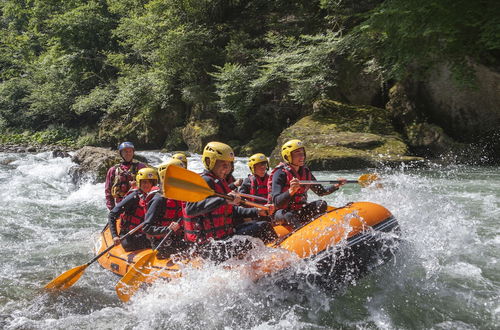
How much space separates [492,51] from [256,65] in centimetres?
738

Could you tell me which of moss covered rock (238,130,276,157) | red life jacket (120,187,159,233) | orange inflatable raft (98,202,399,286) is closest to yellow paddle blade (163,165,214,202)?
orange inflatable raft (98,202,399,286)

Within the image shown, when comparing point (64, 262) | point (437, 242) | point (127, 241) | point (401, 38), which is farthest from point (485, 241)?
point (401, 38)

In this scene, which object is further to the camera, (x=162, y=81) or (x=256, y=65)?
(x=162, y=81)

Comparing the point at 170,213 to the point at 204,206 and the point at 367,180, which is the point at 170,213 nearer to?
the point at 204,206

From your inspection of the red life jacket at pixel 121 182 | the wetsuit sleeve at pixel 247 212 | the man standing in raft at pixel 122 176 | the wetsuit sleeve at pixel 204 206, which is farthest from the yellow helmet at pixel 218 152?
the red life jacket at pixel 121 182

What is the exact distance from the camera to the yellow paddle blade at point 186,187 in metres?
3.40

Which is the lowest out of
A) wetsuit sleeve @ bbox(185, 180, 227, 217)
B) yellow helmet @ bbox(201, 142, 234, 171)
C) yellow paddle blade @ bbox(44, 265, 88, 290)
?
yellow paddle blade @ bbox(44, 265, 88, 290)

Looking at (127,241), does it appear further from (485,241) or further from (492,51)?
(492,51)

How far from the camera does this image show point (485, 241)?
191 inches

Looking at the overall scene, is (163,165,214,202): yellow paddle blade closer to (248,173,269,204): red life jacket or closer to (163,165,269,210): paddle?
(163,165,269,210): paddle

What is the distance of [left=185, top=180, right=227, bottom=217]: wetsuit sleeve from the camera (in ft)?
11.1

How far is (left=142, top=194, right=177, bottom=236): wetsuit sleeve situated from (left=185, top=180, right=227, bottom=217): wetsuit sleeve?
2.57 feet

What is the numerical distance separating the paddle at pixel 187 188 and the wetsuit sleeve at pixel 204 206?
41mm

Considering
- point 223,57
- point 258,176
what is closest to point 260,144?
point 223,57
